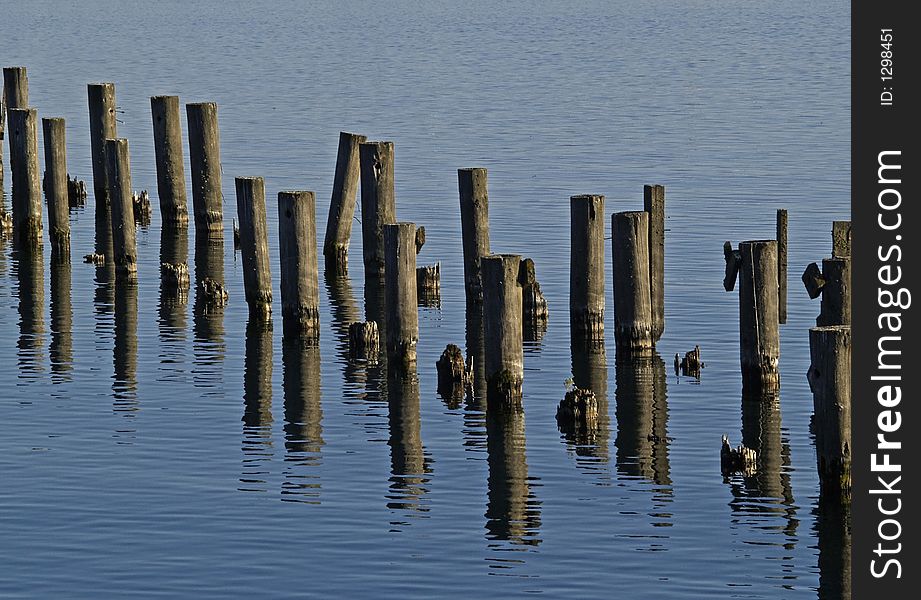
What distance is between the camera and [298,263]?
23.3 metres

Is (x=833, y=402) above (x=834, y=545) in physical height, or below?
above

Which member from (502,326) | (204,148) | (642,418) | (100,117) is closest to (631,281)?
(642,418)

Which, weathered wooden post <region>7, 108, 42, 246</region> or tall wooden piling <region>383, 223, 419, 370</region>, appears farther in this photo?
weathered wooden post <region>7, 108, 42, 246</region>

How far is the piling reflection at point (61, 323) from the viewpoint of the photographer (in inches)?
891

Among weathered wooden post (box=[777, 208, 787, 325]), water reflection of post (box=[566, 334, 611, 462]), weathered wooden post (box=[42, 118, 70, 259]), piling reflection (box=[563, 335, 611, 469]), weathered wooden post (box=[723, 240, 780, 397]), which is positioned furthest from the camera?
weathered wooden post (box=[42, 118, 70, 259])

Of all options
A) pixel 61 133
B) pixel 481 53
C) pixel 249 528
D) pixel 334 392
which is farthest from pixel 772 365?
pixel 481 53

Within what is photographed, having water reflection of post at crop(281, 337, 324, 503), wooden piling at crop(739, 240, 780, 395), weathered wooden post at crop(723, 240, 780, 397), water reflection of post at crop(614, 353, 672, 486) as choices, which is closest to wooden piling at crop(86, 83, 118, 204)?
water reflection of post at crop(281, 337, 324, 503)

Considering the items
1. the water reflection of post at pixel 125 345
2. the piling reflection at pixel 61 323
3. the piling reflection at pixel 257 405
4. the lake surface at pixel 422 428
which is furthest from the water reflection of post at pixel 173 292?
the piling reflection at pixel 61 323

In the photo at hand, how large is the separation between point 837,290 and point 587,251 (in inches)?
141

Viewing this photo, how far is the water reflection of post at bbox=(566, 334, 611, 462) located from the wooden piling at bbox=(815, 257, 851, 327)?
2686mm

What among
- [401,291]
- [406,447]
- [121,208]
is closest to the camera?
[406,447]

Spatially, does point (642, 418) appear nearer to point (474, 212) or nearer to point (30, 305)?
point (474, 212)

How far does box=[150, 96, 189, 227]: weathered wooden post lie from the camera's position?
31391 mm

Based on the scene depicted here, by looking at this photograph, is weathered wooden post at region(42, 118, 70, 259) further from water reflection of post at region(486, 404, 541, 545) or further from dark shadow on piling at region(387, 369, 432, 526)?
water reflection of post at region(486, 404, 541, 545)
